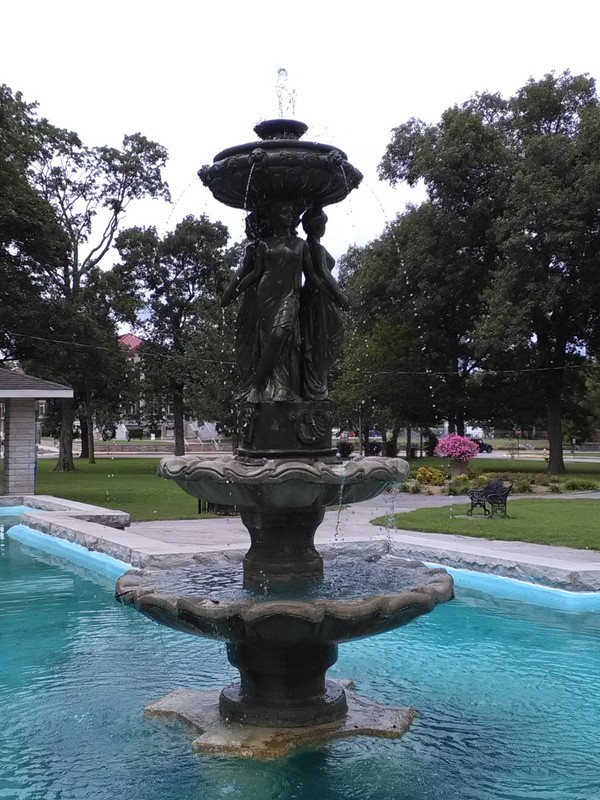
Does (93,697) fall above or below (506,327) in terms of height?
below

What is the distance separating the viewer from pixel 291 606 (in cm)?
471

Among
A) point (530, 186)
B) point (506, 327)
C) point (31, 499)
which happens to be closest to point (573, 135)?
point (530, 186)

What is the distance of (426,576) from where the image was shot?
579 centimetres

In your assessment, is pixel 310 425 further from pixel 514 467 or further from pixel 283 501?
Result: pixel 514 467

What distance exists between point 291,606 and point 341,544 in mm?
6413

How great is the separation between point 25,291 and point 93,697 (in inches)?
959

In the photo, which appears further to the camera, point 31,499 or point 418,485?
point 418,485

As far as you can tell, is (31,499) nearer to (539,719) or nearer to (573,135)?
(539,719)

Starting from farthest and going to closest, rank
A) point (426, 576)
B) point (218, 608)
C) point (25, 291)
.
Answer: point (25, 291)
point (426, 576)
point (218, 608)

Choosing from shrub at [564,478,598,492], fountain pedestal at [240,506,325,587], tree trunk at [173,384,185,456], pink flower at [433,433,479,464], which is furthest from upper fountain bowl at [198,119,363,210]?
tree trunk at [173,384,185,456]

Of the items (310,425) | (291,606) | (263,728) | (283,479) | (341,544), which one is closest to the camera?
(291,606)

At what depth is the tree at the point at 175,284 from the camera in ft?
132

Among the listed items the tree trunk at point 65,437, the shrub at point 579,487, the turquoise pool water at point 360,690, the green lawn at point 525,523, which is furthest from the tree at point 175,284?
the turquoise pool water at point 360,690

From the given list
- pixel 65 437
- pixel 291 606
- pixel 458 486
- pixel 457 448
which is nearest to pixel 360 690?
pixel 291 606
